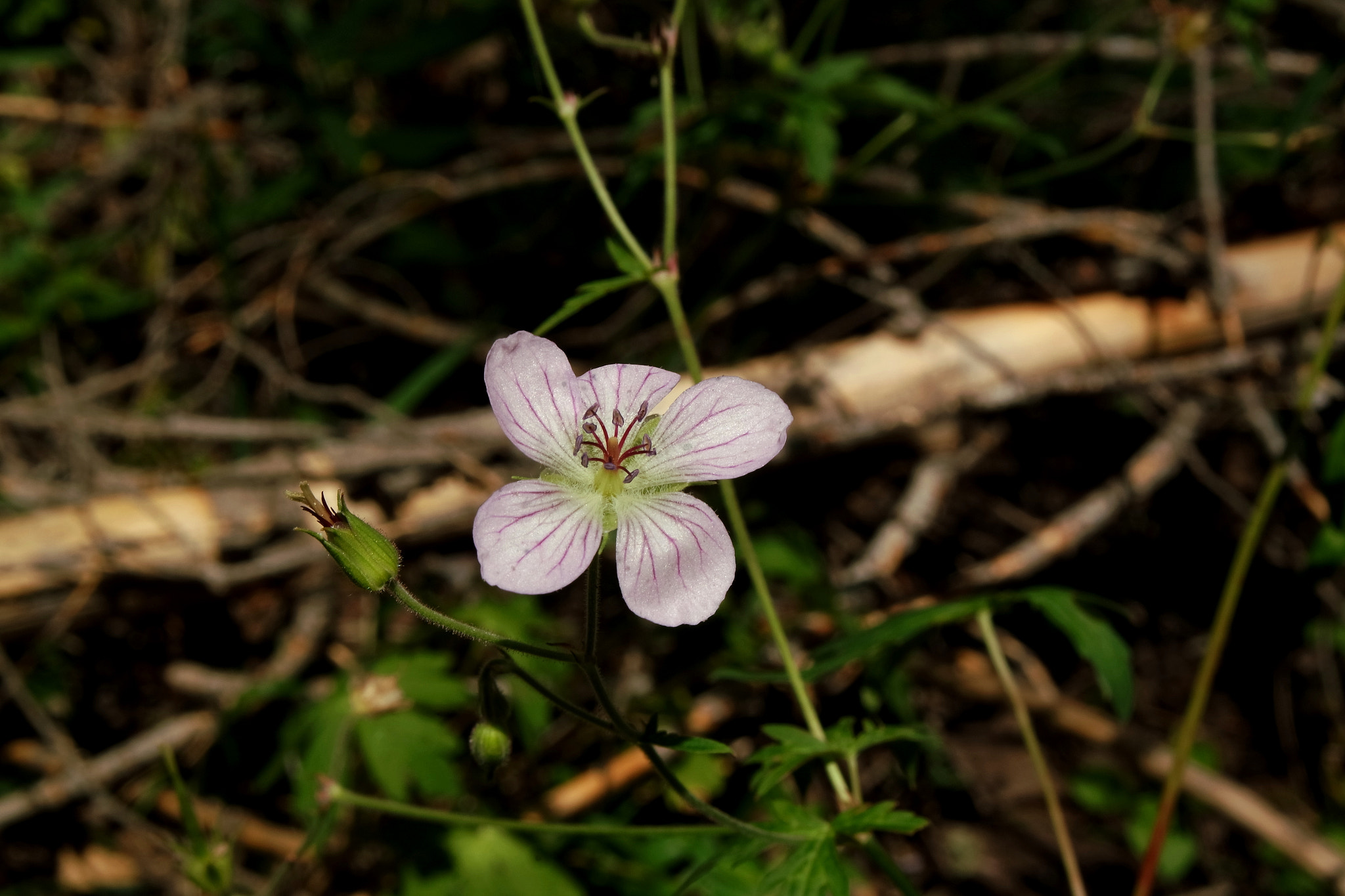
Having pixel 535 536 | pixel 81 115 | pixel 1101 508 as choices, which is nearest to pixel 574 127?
pixel 535 536

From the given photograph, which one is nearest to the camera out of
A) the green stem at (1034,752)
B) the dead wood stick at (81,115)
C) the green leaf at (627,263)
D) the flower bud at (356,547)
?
the flower bud at (356,547)

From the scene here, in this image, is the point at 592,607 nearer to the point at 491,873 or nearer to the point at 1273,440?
the point at 491,873

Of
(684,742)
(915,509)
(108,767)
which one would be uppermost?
(684,742)

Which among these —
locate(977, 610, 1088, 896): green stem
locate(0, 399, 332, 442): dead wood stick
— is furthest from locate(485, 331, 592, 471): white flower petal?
locate(0, 399, 332, 442): dead wood stick

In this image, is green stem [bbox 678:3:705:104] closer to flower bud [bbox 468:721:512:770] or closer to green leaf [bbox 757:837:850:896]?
flower bud [bbox 468:721:512:770]

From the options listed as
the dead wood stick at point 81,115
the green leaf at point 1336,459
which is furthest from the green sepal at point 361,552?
the dead wood stick at point 81,115

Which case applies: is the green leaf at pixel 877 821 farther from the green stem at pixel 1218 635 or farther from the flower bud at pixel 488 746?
the green stem at pixel 1218 635
